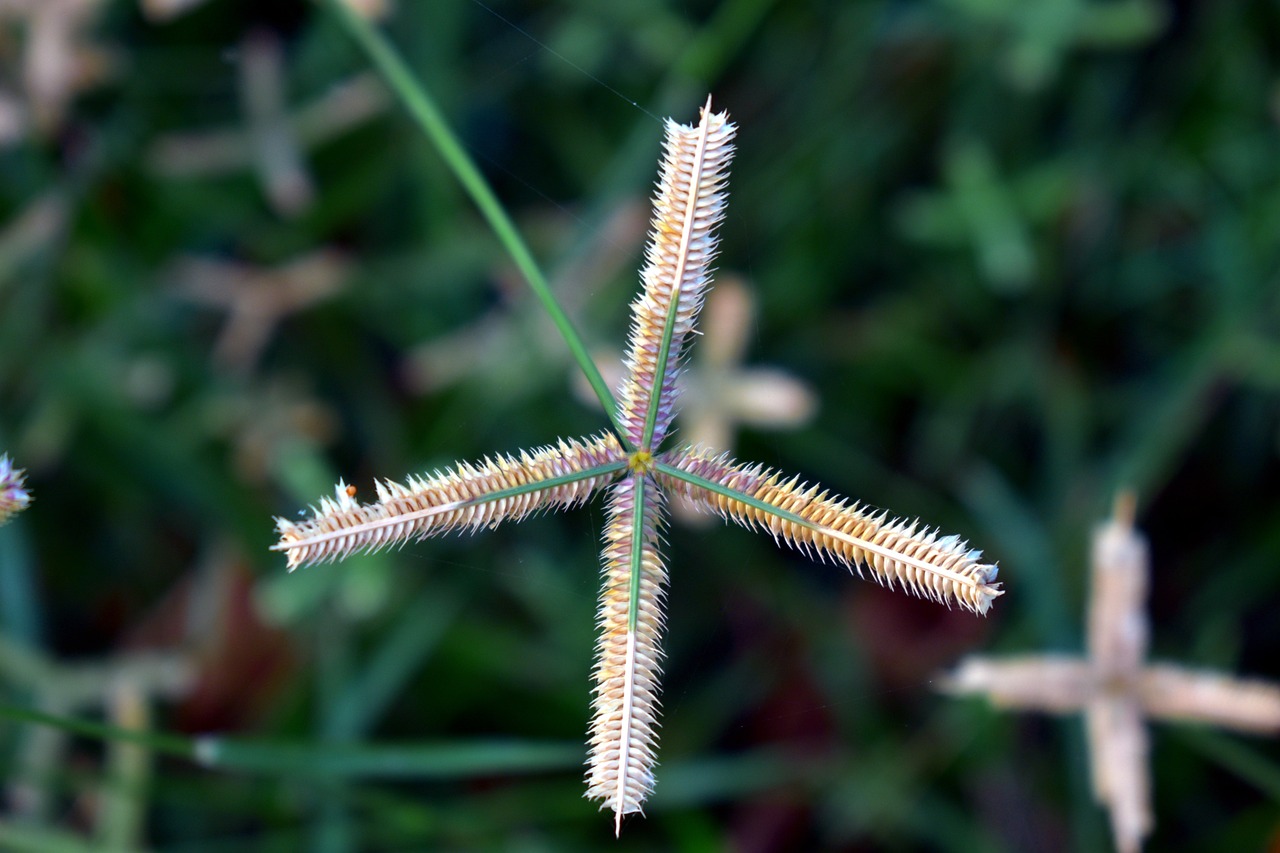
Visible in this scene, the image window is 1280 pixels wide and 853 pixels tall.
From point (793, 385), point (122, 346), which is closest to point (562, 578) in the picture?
point (793, 385)

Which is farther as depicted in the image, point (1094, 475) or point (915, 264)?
point (915, 264)

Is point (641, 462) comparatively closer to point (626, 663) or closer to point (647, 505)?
point (647, 505)

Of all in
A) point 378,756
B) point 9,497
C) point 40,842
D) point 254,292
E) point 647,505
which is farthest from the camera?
point 254,292

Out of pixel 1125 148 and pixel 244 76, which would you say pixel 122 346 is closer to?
pixel 244 76

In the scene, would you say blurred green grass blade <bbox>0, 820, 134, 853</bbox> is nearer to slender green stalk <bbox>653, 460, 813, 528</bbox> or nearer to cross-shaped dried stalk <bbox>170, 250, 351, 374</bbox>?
cross-shaped dried stalk <bbox>170, 250, 351, 374</bbox>

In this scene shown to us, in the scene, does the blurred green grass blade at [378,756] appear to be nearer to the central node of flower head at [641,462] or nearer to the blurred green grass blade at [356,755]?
the blurred green grass blade at [356,755]

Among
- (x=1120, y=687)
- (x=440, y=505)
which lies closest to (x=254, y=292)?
(x=440, y=505)
